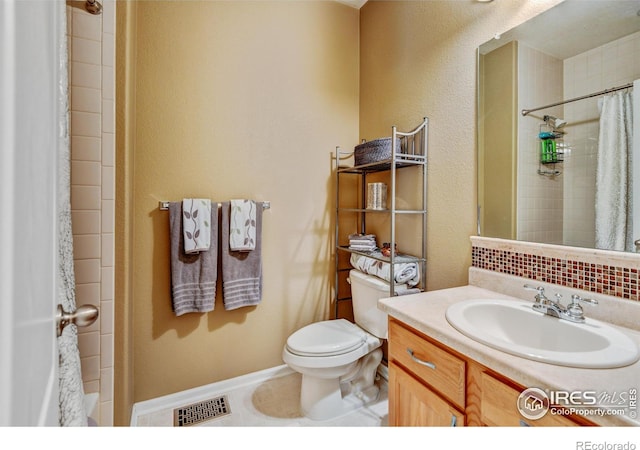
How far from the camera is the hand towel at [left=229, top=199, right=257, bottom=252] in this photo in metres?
1.66

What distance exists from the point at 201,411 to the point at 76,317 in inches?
52.4

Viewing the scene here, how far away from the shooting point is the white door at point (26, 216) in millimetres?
246

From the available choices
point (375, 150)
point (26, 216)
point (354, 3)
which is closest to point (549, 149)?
point (375, 150)

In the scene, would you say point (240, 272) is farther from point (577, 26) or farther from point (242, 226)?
point (577, 26)

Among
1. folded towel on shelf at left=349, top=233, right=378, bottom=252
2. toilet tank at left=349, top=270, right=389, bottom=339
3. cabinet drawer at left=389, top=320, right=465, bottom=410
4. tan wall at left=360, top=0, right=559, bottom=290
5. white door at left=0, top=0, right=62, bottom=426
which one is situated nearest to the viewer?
white door at left=0, top=0, right=62, bottom=426

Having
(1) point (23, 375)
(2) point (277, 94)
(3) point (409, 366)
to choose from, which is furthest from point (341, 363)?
(2) point (277, 94)

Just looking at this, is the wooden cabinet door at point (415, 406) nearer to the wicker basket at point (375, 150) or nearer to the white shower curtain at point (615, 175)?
the white shower curtain at point (615, 175)

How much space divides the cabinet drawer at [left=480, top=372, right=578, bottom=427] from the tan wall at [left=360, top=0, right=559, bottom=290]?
0.72 meters

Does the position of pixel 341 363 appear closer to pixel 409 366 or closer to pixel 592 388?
pixel 409 366

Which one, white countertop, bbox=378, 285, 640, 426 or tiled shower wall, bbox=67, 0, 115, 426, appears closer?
white countertop, bbox=378, 285, 640, 426

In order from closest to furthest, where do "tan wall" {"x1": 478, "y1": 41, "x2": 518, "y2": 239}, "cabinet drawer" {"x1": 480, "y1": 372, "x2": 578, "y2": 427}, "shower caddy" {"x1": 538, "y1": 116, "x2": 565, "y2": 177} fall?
"cabinet drawer" {"x1": 480, "y1": 372, "x2": 578, "y2": 427} → "shower caddy" {"x1": 538, "y1": 116, "x2": 565, "y2": 177} → "tan wall" {"x1": 478, "y1": 41, "x2": 518, "y2": 239}

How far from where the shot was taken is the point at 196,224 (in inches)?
61.4

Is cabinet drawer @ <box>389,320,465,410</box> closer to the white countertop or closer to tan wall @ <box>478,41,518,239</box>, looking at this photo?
the white countertop

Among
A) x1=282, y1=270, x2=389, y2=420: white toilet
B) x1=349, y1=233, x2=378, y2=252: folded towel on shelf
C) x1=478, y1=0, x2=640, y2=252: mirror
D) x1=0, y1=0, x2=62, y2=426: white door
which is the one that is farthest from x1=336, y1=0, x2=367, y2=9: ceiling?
x1=0, y1=0, x2=62, y2=426: white door
